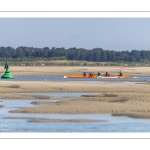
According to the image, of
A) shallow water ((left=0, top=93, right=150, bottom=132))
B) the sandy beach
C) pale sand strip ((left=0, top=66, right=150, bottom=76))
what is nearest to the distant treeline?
pale sand strip ((left=0, top=66, right=150, bottom=76))

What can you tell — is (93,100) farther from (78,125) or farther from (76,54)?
(76,54)

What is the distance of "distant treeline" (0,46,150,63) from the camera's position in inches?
3617

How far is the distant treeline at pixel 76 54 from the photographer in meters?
91.9

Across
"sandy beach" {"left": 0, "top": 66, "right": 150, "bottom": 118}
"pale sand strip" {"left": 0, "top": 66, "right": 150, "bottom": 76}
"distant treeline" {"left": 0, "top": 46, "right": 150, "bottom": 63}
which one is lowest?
"pale sand strip" {"left": 0, "top": 66, "right": 150, "bottom": 76}

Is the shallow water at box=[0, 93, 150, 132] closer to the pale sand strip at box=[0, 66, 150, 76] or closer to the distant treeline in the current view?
the pale sand strip at box=[0, 66, 150, 76]

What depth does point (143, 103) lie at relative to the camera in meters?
26.4

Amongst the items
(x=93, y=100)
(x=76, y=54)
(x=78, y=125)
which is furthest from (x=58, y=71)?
(x=78, y=125)

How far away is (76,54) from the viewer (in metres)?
96.9

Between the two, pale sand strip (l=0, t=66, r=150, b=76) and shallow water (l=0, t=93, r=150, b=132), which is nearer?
shallow water (l=0, t=93, r=150, b=132)

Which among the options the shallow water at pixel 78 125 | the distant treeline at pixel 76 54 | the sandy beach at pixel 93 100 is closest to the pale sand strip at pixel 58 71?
the sandy beach at pixel 93 100
